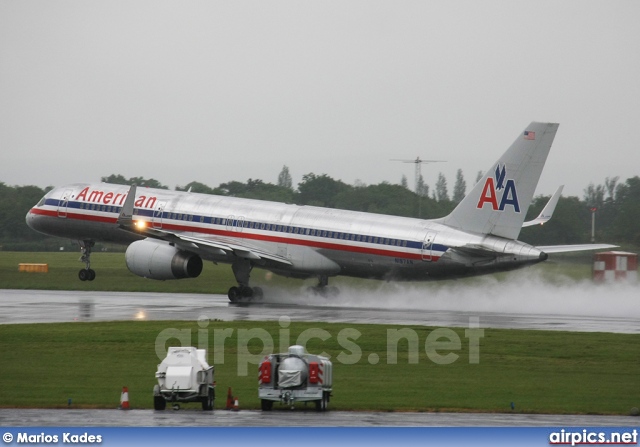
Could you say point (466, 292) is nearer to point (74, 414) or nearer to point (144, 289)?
point (144, 289)

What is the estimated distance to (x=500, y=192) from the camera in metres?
48.2

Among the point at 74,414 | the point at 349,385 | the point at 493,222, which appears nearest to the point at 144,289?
the point at 493,222

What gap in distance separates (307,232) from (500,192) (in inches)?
404

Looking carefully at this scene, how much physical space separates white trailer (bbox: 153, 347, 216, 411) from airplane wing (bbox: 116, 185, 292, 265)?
28.0 metres

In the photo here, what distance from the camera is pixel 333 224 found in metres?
52.9

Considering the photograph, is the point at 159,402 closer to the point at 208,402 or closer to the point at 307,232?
the point at 208,402

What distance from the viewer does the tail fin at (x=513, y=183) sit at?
47719mm

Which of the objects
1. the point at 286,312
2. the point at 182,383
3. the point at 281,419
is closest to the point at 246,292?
the point at 286,312

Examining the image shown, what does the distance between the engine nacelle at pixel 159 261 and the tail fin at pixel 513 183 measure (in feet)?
47.0

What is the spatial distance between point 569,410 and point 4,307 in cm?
3122

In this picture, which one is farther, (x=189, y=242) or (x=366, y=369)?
(x=189, y=242)

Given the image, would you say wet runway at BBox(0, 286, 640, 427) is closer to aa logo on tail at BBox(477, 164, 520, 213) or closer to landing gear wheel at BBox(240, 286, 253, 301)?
landing gear wheel at BBox(240, 286, 253, 301)

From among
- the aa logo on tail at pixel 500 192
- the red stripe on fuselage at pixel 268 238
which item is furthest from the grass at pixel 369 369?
the red stripe on fuselage at pixel 268 238

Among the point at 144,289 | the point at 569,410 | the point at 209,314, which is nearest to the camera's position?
the point at 569,410
